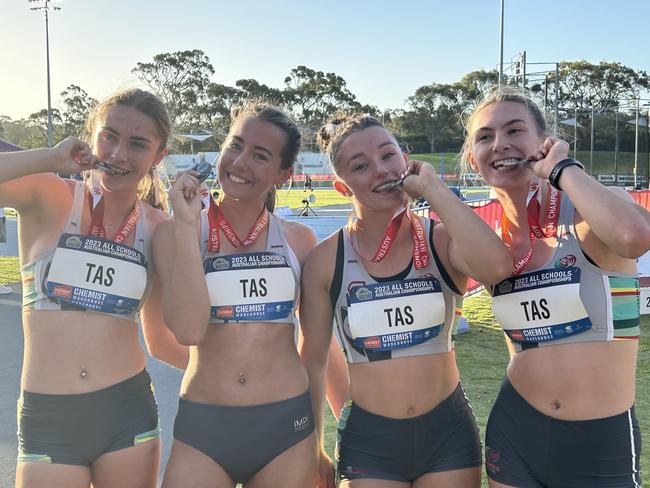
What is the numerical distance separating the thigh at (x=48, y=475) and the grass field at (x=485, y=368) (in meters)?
2.34

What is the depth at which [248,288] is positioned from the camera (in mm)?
2584

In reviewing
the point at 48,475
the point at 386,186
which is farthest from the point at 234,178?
the point at 48,475

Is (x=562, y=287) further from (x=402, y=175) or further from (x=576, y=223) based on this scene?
(x=402, y=175)

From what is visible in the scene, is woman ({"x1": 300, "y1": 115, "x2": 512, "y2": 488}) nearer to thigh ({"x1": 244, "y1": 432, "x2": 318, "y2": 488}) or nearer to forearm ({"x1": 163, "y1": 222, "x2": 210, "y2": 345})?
thigh ({"x1": 244, "y1": 432, "x2": 318, "y2": 488})

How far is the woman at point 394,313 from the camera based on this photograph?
8.07 feet

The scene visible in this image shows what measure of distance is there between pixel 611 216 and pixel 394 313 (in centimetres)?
92

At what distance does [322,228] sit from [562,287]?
17.0 meters

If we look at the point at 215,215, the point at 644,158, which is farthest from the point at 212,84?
the point at 215,215

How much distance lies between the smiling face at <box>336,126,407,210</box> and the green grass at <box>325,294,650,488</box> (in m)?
2.27

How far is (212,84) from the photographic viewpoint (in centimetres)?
6456

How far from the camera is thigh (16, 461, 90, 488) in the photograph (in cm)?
232

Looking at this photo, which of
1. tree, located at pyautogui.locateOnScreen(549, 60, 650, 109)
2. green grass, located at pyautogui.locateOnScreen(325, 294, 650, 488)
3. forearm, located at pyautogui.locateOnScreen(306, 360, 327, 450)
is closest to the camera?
forearm, located at pyautogui.locateOnScreen(306, 360, 327, 450)

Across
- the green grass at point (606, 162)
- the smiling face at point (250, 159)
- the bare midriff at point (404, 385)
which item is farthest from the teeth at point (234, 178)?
the green grass at point (606, 162)

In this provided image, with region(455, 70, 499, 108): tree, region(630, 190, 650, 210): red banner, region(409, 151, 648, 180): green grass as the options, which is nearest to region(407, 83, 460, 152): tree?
region(455, 70, 499, 108): tree
